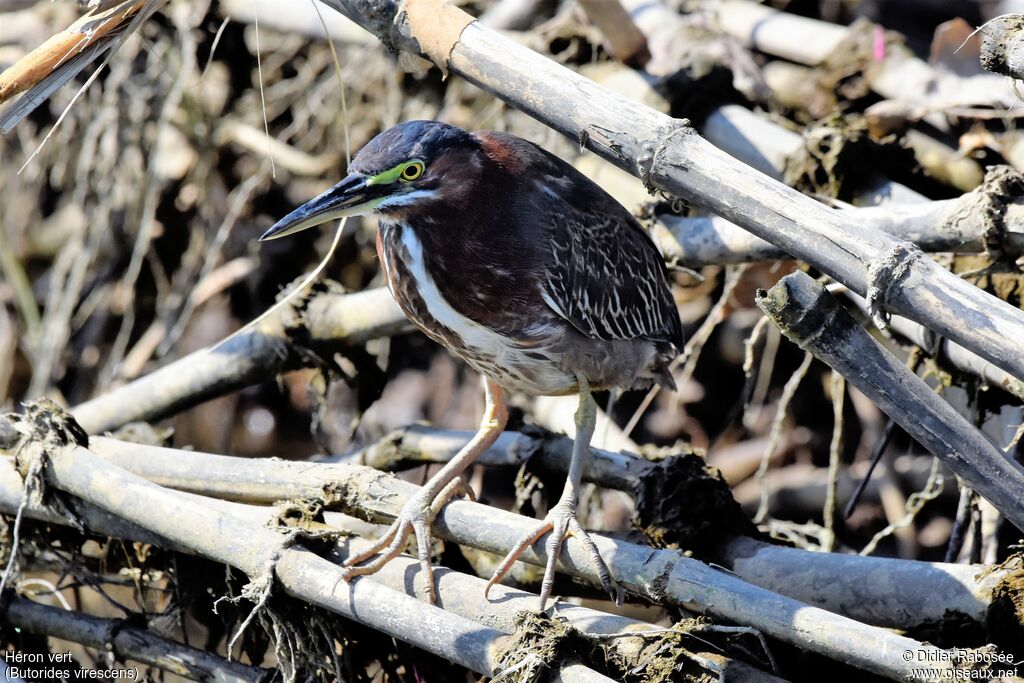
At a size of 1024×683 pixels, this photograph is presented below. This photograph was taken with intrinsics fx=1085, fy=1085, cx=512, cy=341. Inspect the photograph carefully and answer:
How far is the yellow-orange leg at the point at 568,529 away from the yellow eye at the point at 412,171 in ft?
2.48

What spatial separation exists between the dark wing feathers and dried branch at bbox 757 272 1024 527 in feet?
3.06

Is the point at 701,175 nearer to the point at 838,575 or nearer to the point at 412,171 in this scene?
the point at 412,171

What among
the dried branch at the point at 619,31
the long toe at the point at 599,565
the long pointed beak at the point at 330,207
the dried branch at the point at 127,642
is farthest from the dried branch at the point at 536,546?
the dried branch at the point at 619,31

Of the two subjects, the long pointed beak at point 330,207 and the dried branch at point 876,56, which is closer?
the long pointed beak at point 330,207

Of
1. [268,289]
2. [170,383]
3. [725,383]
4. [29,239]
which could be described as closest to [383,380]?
[170,383]

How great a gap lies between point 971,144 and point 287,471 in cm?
222

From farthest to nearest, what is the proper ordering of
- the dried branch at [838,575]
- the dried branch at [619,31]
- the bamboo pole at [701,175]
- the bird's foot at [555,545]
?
Answer: the dried branch at [619,31] < the bird's foot at [555,545] < the dried branch at [838,575] < the bamboo pole at [701,175]

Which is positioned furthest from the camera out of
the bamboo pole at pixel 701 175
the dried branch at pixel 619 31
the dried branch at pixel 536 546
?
the dried branch at pixel 619 31

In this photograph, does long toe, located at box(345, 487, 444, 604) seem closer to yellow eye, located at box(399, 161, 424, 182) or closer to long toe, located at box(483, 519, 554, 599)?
long toe, located at box(483, 519, 554, 599)

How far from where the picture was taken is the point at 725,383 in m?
4.75

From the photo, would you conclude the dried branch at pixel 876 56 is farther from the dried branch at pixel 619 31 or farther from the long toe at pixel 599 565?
the long toe at pixel 599 565

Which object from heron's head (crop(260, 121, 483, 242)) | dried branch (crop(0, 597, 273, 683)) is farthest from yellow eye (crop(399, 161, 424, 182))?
dried branch (crop(0, 597, 273, 683))

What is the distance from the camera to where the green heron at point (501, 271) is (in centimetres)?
244

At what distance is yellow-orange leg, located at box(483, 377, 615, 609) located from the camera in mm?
2465
